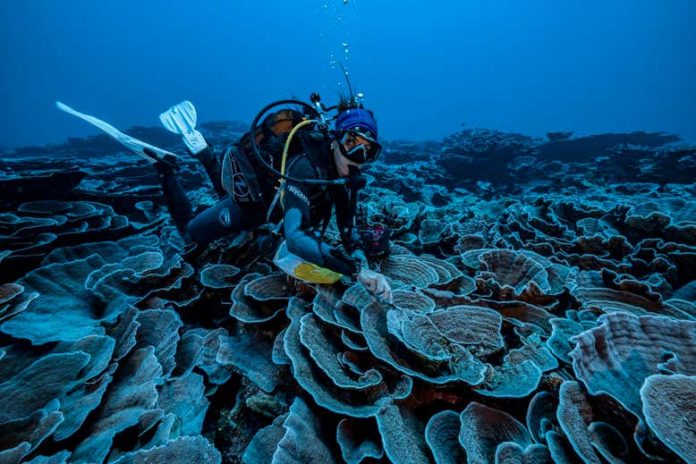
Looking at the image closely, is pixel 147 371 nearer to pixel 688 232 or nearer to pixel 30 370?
pixel 30 370

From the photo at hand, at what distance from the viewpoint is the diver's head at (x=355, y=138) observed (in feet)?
8.91

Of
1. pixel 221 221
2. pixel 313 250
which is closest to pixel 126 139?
pixel 221 221

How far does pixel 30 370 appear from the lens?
1.85m

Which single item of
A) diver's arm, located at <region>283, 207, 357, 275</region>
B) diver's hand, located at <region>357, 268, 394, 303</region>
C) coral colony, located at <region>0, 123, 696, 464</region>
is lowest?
coral colony, located at <region>0, 123, 696, 464</region>

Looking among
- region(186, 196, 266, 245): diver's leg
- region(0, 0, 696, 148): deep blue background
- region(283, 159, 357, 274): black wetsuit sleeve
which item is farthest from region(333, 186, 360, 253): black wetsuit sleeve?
region(0, 0, 696, 148): deep blue background

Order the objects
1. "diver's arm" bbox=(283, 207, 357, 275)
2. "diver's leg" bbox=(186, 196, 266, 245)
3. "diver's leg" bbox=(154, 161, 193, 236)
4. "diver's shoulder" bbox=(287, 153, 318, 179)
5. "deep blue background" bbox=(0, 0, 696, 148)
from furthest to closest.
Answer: "deep blue background" bbox=(0, 0, 696, 148) < "diver's leg" bbox=(154, 161, 193, 236) < "diver's leg" bbox=(186, 196, 266, 245) < "diver's shoulder" bbox=(287, 153, 318, 179) < "diver's arm" bbox=(283, 207, 357, 275)

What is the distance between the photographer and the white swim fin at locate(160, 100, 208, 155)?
4.30 meters

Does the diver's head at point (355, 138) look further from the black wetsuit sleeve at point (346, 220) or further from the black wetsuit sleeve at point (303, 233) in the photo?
the black wetsuit sleeve at point (346, 220)

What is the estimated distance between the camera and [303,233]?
2.40 metres

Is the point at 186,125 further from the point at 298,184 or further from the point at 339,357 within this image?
the point at 339,357

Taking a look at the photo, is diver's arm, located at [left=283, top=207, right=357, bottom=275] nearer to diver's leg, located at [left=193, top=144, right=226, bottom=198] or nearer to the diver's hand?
the diver's hand

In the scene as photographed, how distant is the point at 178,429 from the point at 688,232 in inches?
230

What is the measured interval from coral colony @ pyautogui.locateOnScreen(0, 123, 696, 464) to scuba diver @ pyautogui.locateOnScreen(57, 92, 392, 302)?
0.98 ft

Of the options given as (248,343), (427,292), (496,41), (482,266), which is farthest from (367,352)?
(496,41)
